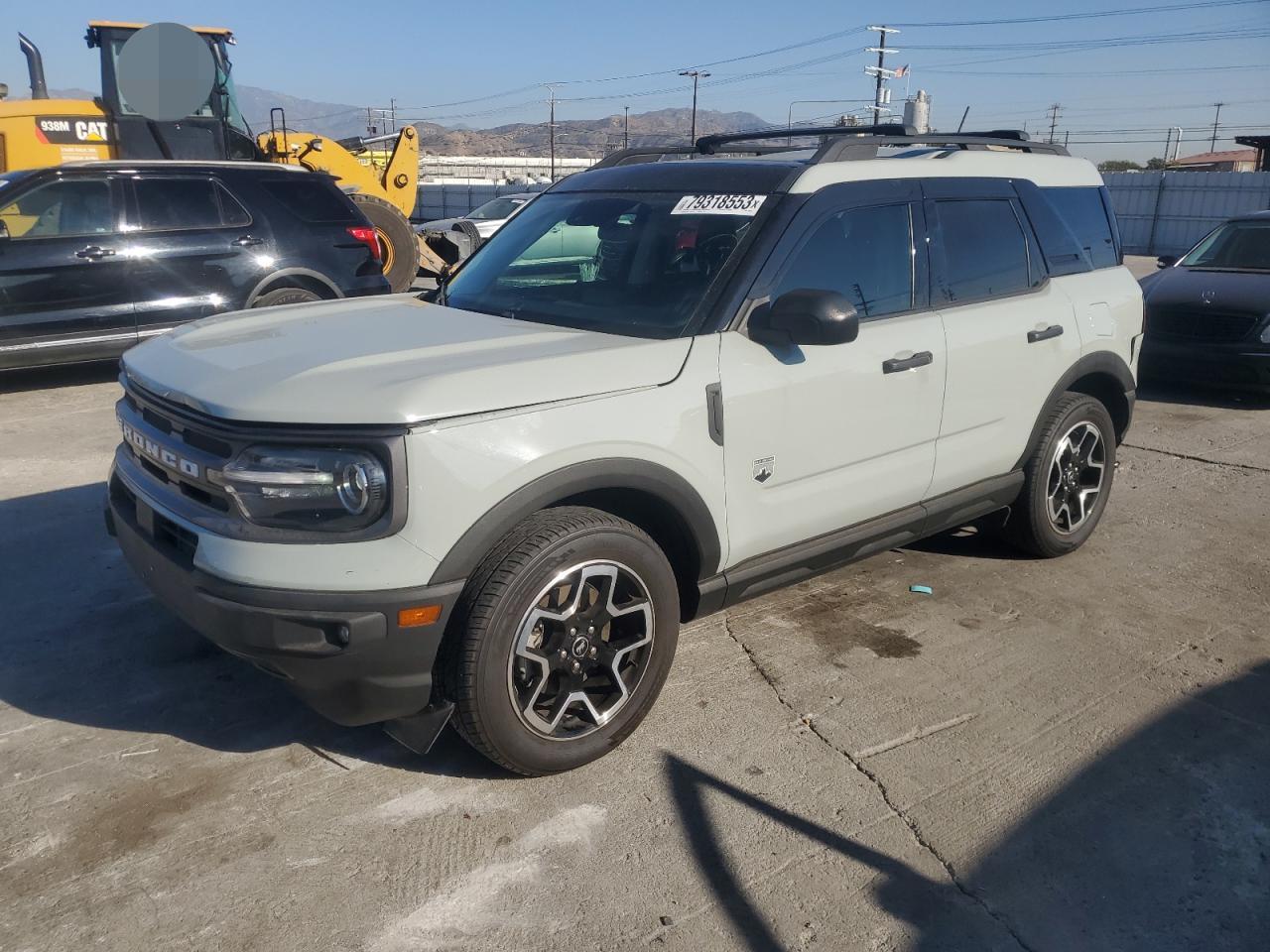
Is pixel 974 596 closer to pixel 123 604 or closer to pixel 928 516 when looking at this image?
pixel 928 516

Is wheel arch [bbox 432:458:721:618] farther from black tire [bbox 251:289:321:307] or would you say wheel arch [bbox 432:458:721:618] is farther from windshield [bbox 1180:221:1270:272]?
windshield [bbox 1180:221:1270:272]

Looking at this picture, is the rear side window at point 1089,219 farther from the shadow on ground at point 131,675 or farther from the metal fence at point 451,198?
the metal fence at point 451,198

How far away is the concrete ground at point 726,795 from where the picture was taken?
2.62 m

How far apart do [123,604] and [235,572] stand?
6.53ft

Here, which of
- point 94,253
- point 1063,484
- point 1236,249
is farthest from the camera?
point 1236,249

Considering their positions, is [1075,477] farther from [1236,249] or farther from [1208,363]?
[1236,249]

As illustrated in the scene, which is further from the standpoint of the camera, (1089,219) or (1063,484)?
(1089,219)

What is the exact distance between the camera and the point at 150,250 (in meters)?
8.34

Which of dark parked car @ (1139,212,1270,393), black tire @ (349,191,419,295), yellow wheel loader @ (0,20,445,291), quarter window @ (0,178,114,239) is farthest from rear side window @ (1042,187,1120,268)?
black tire @ (349,191,419,295)

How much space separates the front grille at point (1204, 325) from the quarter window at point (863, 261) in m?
5.95

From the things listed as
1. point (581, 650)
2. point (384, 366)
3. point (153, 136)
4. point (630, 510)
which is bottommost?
point (581, 650)

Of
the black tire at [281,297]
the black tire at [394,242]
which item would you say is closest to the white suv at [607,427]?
the black tire at [281,297]

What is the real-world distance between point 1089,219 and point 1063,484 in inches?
53.8

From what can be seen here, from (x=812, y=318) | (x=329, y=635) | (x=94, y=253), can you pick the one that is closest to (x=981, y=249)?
(x=812, y=318)
